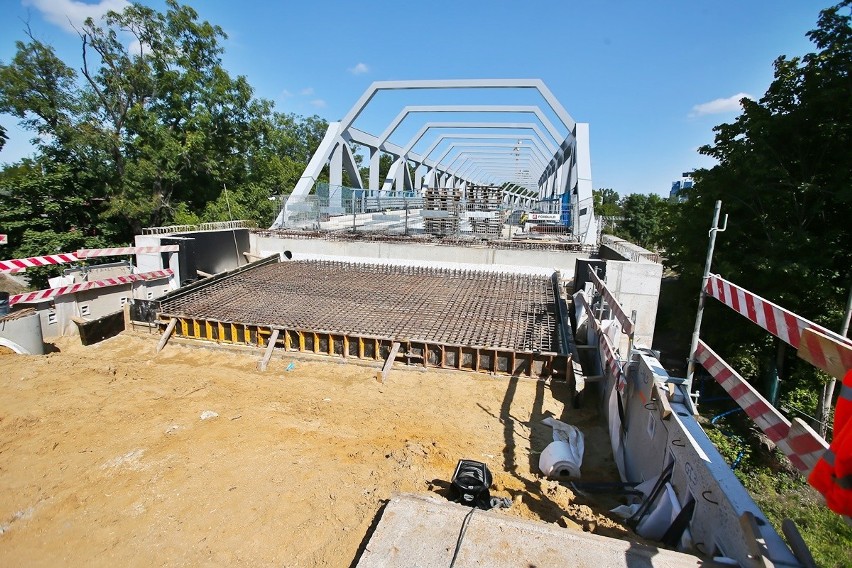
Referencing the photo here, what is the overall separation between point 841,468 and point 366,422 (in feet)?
19.3

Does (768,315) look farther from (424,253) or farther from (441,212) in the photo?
(441,212)

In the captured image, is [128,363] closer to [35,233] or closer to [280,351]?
[280,351]

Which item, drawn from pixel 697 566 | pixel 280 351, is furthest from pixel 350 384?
pixel 697 566

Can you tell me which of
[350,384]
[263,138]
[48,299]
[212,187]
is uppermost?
[263,138]

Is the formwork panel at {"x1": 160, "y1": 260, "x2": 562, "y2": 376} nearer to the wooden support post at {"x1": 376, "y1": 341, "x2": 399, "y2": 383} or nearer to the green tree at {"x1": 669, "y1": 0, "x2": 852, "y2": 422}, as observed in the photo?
the wooden support post at {"x1": 376, "y1": 341, "x2": 399, "y2": 383}

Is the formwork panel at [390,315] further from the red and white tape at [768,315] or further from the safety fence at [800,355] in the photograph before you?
the safety fence at [800,355]

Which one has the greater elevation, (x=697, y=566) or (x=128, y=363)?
(x=697, y=566)

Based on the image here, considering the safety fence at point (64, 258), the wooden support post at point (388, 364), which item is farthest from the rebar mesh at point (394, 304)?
the safety fence at point (64, 258)

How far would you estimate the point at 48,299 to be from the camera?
10.0m

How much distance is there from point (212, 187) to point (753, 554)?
105 feet

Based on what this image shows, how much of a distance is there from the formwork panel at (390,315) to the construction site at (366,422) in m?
0.07

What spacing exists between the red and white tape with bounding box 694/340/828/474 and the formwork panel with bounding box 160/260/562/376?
5.16 m

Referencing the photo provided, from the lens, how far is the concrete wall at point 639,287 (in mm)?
10227

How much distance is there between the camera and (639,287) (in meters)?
10.4
